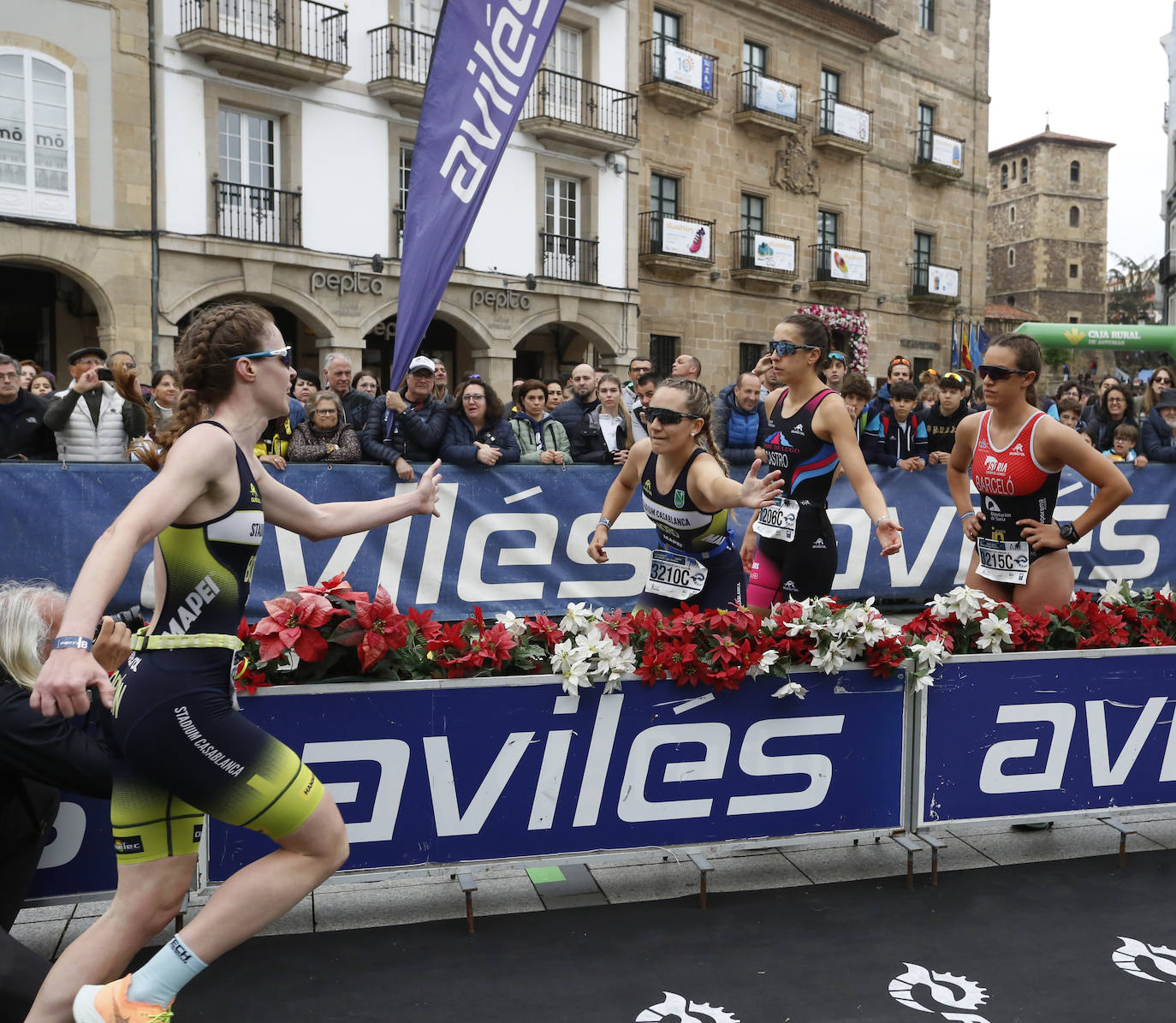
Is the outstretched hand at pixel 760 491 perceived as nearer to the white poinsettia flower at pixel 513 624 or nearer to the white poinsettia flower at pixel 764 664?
the white poinsettia flower at pixel 764 664

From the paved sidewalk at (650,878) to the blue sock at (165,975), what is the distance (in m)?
1.15

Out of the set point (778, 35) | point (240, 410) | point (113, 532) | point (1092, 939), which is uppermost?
point (778, 35)

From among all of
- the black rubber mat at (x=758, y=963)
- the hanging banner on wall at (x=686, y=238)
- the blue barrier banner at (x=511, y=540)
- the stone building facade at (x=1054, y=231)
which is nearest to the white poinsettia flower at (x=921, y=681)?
the black rubber mat at (x=758, y=963)

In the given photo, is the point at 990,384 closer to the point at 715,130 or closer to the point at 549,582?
the point at 549,582

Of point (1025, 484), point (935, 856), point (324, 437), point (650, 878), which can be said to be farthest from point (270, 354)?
point (324, 437)

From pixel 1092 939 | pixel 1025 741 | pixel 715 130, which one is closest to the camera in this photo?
pixel 1092 939

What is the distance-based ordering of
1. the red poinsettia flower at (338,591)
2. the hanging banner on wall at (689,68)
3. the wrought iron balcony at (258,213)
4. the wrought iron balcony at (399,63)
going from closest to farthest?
the red poinsettia flower at (338,591) → the wrought iron balcony at (258,213) → the wrought iron balcony at (399,63) → the hanging banner on wall at (689,68)

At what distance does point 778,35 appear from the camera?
29.8 meters

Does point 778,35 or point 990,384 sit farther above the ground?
point 778,35

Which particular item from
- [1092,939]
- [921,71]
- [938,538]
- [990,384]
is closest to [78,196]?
[938,538]

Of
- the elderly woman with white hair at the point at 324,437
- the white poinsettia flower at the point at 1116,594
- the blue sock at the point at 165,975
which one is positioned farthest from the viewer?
the elderly woman with white hair at the point at 324,437

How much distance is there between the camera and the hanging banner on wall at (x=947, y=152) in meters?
34.0

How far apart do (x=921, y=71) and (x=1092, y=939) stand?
115 ft

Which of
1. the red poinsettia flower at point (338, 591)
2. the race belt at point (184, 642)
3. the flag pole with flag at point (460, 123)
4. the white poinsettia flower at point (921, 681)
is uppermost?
the flag pole with flag at point (460, 123)
